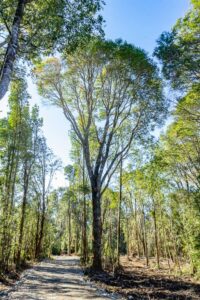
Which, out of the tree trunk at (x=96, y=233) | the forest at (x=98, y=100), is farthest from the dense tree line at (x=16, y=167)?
the tree trunk at (x=96, y=233)

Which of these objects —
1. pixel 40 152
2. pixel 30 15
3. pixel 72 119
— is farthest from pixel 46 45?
pixel 40 152

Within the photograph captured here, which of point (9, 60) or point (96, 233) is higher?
point (9, 60)

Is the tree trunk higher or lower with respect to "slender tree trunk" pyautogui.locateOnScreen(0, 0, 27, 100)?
lower

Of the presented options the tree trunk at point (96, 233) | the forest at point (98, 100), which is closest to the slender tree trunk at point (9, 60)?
the forest at point (98, 100)

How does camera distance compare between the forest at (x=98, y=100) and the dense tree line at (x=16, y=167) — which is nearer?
the forest at (x=98, y=100)

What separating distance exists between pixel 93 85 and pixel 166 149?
7.52 metres

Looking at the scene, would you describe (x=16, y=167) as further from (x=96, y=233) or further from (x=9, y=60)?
(x=9, y=60)

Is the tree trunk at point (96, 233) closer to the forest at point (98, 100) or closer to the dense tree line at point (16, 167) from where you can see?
the forest at point (98, 100)

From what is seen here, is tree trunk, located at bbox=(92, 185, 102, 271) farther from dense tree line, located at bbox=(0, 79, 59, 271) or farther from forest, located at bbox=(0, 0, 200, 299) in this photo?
dense tree line, located at bbox=(0, 79, 59, 271)

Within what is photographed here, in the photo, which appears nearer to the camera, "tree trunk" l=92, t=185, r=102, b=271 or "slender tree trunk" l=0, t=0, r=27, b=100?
"slender tree trunk" l=0, t=0, r=27, b=100

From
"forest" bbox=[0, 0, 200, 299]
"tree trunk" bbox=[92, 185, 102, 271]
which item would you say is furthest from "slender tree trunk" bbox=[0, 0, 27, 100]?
"tree trunk" bbox=[92, 185, 102, 271]

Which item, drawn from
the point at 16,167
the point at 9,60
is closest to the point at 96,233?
the point at 16,167

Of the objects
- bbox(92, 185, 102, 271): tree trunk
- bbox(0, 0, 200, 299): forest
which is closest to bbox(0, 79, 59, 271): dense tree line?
bbox(0, 0, 200, 299): forest

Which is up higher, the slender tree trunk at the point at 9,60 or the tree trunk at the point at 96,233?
the slender tree trunk at the point at 9,60
